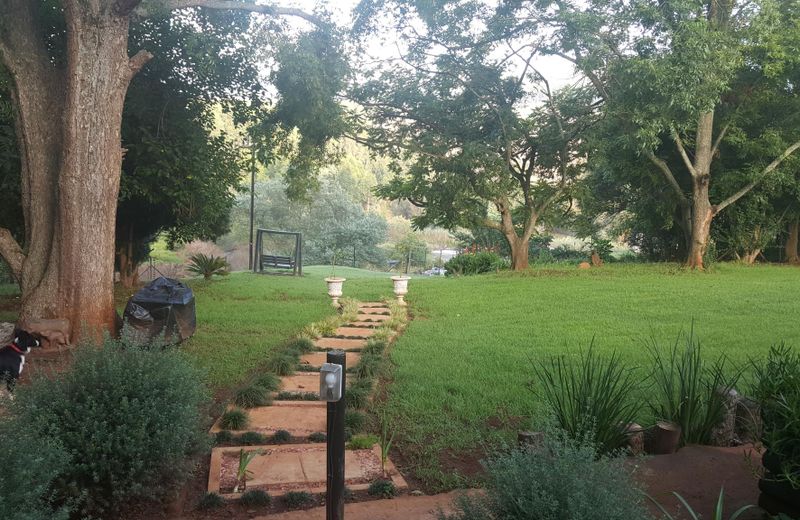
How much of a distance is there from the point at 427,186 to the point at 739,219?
7.98 m

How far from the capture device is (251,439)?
144 inches

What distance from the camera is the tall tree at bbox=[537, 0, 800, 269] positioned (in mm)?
9828

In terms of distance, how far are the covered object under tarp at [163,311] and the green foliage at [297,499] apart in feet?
11.2

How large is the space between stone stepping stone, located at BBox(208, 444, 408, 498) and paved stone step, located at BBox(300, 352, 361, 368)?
6.32 feet

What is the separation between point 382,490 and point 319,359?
2.90m

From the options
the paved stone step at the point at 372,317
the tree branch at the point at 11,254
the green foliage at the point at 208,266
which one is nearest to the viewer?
the tree branch at the point at 11,254

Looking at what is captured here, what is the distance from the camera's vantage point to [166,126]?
29.2 feet

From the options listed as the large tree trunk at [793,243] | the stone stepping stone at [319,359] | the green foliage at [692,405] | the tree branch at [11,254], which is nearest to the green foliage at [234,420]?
the stone stepping stone at [319,359]

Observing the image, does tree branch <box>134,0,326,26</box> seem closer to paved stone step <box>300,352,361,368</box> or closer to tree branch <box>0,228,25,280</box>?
tree branch <box>0,228,25,280</box>

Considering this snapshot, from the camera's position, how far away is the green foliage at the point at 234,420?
386 centimetres

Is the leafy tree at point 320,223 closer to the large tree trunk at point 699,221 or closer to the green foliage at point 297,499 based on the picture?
the large tree trunk at point 699,221

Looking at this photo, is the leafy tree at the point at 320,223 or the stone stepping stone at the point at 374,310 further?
the leafy tree at the point at 320,223

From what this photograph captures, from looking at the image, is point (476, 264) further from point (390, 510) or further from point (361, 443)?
point (390, 510)

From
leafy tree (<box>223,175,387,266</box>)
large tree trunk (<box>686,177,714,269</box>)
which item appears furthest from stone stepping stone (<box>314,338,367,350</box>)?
leafy tree (<box>223,175,387,266</box>)
